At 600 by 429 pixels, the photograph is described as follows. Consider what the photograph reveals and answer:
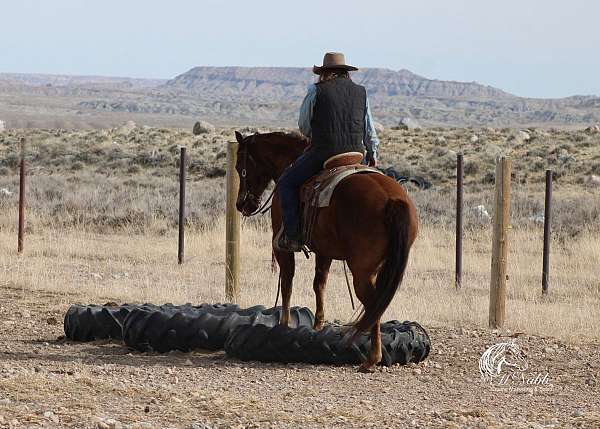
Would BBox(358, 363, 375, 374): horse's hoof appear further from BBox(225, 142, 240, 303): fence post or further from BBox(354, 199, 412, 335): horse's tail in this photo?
BBox(225, 142, 240, 303): fence post

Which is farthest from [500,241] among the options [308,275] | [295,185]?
[308,275]

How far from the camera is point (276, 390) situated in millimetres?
7453

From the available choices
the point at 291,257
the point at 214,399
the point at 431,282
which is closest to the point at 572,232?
the point at 431,282

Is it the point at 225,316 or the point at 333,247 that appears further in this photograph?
the point at 225,316

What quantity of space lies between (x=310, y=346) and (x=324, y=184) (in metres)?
1.25

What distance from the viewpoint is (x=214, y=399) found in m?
6.84

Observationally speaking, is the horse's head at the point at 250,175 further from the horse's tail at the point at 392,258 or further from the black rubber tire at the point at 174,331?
the horse's tail at the point at 392,258

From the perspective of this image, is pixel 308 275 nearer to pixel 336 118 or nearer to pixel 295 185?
pixel 295 185

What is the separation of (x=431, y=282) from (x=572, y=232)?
7133 mm

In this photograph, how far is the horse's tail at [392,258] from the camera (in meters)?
7.92

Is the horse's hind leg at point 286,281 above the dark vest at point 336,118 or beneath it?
beneath

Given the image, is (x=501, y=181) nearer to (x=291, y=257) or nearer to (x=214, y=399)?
(x=291, y=257)

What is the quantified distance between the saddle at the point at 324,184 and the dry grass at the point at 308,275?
2.58 meters

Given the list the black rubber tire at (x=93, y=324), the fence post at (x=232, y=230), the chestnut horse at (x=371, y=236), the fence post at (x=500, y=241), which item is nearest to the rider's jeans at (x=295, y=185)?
the chestnut horse at (x=371, y=236)
